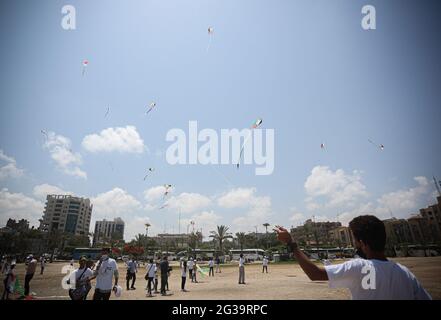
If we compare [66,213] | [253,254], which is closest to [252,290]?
[253,254]

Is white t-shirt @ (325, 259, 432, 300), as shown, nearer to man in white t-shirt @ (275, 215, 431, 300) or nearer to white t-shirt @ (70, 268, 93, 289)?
man in white t-shirt @ (275, 215, 431, 300)

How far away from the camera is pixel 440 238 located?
2906 inches

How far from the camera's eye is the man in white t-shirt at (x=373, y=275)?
2.52m

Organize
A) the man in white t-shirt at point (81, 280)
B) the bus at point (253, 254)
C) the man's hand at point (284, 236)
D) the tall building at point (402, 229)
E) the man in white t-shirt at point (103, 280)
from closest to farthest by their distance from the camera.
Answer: the man's hand at point (284, 236) < the man in white t-shirt at point (81, 280) < the man in white t-shirt at point (103, 280) < the bus at point (253, 254) < the tall building at point (402, 229)

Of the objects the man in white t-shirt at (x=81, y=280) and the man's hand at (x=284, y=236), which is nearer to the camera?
the man's hand at (x=284, y=236)

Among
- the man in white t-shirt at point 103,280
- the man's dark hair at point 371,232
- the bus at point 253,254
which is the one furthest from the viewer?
the bus at point 253,254

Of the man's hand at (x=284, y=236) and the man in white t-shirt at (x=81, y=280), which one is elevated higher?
the man's hand at (x=284, y=236)

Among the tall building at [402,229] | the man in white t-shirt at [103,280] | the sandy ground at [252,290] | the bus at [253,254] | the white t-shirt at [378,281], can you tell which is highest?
the tall building at [402,229]

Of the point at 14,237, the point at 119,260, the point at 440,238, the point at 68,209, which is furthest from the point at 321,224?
the point at 68,209

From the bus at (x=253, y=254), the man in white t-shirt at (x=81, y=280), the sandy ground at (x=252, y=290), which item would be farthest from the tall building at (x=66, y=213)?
the man in white t-shirt at (x=81, y=280)

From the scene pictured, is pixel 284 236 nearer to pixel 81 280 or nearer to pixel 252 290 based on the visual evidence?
pixel 81 280

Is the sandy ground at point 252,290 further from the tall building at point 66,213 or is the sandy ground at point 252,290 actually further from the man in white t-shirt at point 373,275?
the tall building at point 66,213
